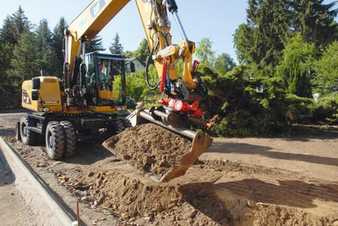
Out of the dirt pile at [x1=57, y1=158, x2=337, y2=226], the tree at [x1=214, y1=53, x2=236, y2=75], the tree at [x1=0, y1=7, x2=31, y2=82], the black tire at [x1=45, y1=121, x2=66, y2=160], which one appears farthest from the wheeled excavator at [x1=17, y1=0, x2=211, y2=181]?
the tree at [x1=0, y1=7, x2=31, y2=82]

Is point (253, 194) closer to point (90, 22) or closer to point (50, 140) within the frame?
point (50, 140)

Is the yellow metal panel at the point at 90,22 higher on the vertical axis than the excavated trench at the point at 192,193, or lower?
higher

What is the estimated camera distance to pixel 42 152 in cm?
984

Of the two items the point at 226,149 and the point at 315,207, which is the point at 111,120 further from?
the point at 315,207

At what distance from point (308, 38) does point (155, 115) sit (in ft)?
105

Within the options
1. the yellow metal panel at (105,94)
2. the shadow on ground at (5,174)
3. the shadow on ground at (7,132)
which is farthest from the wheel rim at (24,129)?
the yellow metal panel at (105,94)

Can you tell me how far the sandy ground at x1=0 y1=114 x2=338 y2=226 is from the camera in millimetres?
4766

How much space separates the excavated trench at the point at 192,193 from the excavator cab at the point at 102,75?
3.41 metres

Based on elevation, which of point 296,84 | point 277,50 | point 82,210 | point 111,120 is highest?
point 277,50

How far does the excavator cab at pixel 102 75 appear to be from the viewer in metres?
9.65

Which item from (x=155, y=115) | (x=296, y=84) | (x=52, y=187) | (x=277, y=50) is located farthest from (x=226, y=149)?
(x=277, y=50)

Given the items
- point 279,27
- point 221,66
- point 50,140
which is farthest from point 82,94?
point 279,27

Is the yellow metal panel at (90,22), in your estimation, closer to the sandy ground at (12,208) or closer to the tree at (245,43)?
the sandy ground at (12,208)

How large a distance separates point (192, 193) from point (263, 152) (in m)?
4.09
